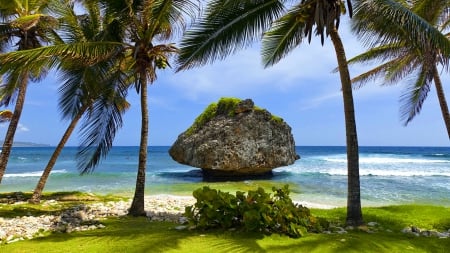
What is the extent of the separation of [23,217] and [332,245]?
7413 mm

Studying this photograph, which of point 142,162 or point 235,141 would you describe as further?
point 235,141

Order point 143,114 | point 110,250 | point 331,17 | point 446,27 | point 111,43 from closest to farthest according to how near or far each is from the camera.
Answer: point 110,250 < point 331,17 < point 111,43 < point 143,114 < point 446,27

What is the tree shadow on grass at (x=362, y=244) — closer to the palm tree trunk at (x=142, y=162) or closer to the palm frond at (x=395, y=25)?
the palm frond at (x=395, y=25)

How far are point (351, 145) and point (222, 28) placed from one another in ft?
12.5

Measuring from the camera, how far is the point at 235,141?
25.5 meters

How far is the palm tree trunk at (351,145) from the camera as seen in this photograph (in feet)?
27.2

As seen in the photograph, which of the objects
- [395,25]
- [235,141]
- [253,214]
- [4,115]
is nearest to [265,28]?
[395,25]

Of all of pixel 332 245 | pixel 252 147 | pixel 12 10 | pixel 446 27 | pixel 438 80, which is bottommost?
pixel 332 245

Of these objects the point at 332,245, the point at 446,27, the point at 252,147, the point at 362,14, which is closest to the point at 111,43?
the point at 362,14

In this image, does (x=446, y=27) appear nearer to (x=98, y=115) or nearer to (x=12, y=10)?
(x=98, y=115)

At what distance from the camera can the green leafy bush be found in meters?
7.11

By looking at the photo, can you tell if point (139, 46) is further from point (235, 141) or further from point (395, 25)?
point (235, 141)

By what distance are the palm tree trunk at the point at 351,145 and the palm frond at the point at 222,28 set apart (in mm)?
1705

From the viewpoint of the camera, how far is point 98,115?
10.7 m
